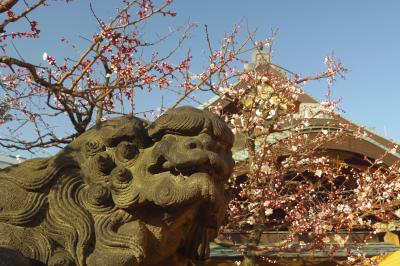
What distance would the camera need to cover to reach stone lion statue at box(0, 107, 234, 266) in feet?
6.42

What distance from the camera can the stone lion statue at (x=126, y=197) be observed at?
196 cm

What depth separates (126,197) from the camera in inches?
79.2

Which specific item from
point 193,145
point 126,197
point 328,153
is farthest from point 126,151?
point 328,153

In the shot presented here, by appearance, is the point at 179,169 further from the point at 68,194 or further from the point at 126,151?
the point at 68,194

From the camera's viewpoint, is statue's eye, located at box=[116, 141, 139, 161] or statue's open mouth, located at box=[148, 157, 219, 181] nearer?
statue's open mouth, located at box=[148, 157, 219, 181]

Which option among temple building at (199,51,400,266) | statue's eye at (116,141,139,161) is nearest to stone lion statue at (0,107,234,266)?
statue's eye at (116,141,139,161)

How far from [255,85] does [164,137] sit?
5834 millimetres

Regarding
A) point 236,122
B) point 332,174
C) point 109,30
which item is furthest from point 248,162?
point 109,30

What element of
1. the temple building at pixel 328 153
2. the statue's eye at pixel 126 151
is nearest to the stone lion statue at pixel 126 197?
the statue's eye at pixel 126 151

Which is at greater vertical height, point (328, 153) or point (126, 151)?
point (328, 153)

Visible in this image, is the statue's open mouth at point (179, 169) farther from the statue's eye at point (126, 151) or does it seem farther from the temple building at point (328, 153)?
the temple building at point (328, 153)

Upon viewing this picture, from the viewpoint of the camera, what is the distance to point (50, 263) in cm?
195

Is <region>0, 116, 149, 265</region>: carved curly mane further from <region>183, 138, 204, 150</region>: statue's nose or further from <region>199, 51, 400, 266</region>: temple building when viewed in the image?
<region>199, 51, 400, 266</region>: temple building

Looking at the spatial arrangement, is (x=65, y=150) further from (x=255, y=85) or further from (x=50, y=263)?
(x=255, y=85)
